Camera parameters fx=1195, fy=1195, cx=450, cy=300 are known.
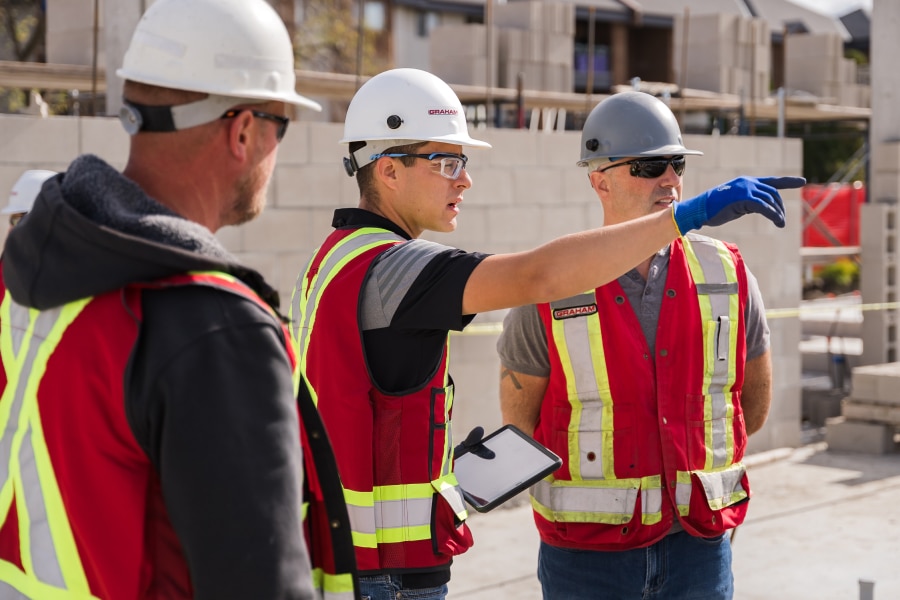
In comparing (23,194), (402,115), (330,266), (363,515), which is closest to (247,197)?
(330,266)

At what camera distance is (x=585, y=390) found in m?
3.23

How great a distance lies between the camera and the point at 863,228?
33.5 feet

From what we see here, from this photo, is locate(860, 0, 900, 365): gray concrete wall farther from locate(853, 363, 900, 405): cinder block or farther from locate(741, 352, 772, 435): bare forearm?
locate(741, 352, 772, 435): bare forearm

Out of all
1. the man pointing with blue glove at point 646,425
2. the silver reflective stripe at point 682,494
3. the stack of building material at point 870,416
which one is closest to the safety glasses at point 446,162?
the man pointing with blue glove at point 646,425

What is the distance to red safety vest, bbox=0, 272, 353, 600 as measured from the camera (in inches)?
60.6

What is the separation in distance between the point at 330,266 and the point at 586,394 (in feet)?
2.95

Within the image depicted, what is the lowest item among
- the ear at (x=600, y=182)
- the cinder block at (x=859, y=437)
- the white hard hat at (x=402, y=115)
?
the cinder block at (x=859, y=437)

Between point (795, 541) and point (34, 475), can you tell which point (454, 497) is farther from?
point (795, 541)

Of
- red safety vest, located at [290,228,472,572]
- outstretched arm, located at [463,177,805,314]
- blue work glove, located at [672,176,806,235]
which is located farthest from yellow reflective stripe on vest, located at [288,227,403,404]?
blue work glove, located at [672,176,806,235]

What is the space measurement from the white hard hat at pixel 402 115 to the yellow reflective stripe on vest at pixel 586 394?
58cm

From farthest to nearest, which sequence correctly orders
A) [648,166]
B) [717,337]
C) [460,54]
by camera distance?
[460,54] < [648,166] < [717,337]

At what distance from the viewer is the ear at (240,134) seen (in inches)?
67.0

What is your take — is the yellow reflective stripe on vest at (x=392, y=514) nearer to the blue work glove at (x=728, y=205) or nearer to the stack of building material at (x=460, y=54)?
the blue work glove at (x=728, y=205)

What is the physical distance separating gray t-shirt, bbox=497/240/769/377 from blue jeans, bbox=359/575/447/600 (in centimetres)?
94
